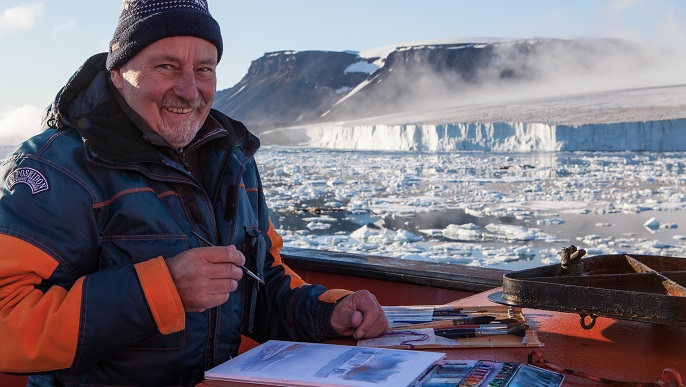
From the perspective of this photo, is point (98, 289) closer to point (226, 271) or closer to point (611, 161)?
point (226, 271)

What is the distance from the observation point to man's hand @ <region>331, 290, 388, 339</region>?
123cm

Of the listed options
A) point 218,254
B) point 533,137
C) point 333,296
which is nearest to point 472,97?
point 533,137

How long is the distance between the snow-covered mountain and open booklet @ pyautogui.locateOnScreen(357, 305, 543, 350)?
2110 centimetres

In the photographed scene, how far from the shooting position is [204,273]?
1024mm

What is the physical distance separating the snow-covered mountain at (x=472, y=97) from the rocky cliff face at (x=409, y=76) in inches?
3.6

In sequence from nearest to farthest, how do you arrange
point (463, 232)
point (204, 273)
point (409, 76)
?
point (204, 273) < point (463, 232) < point (409, 76)

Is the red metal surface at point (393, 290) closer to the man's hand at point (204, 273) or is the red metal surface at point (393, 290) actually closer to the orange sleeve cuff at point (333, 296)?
the orange sleeve cuff at point (333, 296)

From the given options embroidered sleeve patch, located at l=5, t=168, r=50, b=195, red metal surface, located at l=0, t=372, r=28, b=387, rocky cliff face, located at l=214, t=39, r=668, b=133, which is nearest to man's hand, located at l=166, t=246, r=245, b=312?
embroidered sleeve patch, located at l=5, t=168, r=50, b=195

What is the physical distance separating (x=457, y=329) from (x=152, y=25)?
70cm

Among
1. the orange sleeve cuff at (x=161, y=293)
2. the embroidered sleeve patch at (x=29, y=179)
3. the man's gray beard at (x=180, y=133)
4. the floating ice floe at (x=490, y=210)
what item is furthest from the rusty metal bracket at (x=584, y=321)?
the floating ice floe at (x=490, y=210)

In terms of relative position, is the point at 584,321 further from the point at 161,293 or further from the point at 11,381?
the point at 11,381

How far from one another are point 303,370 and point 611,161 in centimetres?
1605

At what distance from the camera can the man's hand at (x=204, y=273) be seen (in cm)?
102

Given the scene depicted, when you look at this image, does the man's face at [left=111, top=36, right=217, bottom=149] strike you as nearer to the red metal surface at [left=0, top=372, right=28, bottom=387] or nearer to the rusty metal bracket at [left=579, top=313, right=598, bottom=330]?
the rusty metal bracket at [left=579, top=313, right=598, bottom=330]
